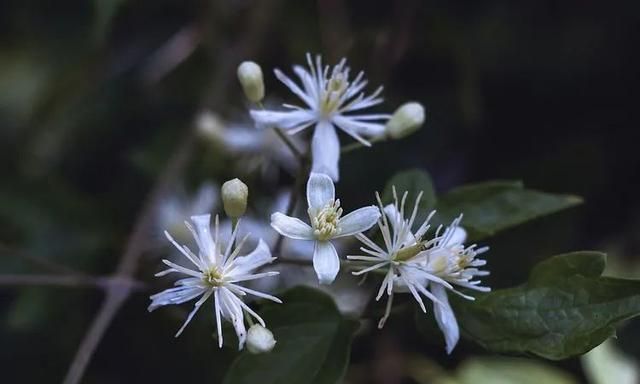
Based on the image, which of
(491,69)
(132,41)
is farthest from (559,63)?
(132,41)

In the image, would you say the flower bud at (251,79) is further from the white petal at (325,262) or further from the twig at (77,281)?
the twig at (77,281)

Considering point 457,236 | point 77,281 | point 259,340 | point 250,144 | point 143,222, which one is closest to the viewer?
point 259,340

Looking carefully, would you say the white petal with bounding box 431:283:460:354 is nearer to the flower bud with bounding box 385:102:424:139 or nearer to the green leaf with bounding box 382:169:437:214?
the green leaf with bounding box 382:169:437:214

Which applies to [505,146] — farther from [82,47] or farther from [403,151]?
[82,47]

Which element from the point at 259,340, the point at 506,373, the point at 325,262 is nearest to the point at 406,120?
the point at 325,262

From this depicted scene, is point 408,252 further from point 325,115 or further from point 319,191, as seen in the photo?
point 325,115

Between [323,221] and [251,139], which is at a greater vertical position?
[251,139]

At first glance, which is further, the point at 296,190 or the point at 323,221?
the point at 296,190
